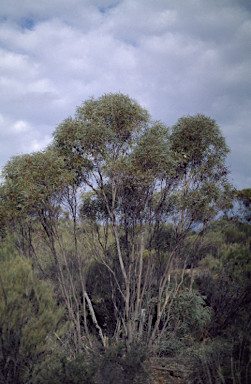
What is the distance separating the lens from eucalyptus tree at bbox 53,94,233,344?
7195 mm

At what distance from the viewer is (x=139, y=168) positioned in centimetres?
726

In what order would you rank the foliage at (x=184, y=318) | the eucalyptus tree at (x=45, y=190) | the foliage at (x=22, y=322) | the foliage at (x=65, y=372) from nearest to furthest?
the foliage at (x=65, y=372) → the foliage at (x=22, y=322) → the eucalyptus tree at (x=45, y=190) → the foliage at (x=184, y=318)

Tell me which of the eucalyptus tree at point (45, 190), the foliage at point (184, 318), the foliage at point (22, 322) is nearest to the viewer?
the foliage at point (22, 322)

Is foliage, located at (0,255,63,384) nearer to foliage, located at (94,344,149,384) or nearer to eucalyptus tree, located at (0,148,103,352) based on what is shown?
foliage, located at (94,344,149,384)

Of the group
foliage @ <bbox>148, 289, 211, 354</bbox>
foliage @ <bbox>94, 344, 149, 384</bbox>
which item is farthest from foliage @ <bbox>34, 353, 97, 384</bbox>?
foliage @ <bbox>148, 289, 211, 354</bbox>

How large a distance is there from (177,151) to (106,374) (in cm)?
610

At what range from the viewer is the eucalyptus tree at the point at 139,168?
720 cm

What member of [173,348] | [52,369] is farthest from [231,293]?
[52,369]

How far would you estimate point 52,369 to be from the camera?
4.27 m

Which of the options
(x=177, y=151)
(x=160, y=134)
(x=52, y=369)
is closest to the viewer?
(x=52, y=369)

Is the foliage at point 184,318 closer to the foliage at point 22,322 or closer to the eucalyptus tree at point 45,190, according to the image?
the eucalyptus tree at point 45,190

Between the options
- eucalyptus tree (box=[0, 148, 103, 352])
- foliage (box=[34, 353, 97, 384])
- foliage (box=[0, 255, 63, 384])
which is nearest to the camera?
foliage (box=[34, 353, 97, 384])

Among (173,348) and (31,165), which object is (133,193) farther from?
(173,348)

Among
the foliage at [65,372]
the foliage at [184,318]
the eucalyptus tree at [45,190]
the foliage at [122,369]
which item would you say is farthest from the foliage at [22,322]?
the foliage at [184,318]
